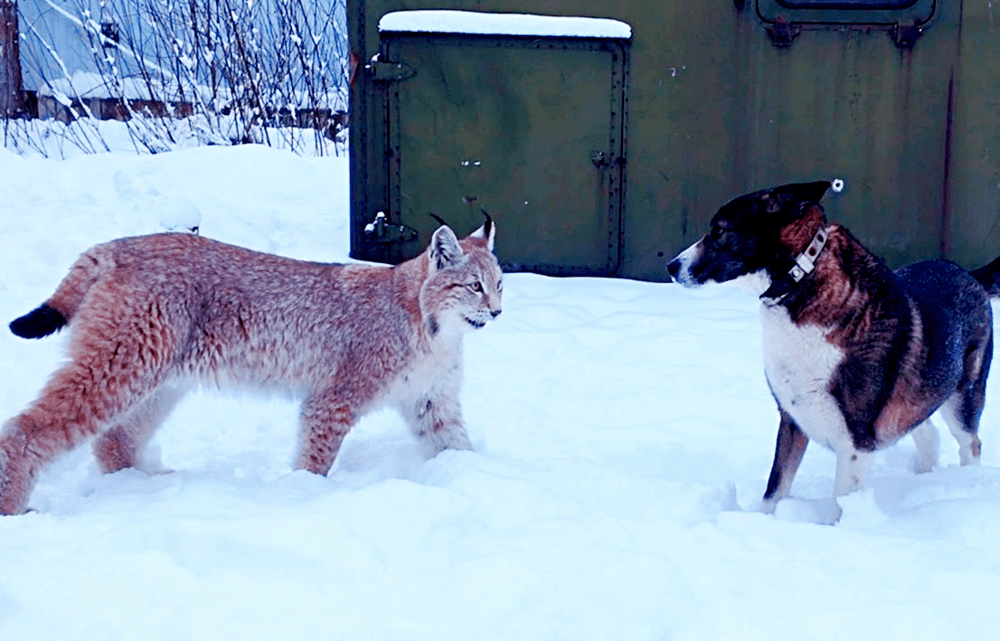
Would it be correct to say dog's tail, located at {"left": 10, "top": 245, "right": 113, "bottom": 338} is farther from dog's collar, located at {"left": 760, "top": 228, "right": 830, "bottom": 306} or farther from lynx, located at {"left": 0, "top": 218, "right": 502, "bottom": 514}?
dog's collar, located at {"left": 760, "top": 228, "right": 830, "bottom": 306}

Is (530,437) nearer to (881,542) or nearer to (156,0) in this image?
(881,542)

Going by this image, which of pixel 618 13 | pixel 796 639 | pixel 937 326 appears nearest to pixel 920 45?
pixel 618 13

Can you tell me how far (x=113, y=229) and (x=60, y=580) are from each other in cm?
522

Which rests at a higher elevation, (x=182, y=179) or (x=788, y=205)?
(x=788, y=205)

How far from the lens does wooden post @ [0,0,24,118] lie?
13.2m

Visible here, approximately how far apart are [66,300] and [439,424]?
5.33 feet

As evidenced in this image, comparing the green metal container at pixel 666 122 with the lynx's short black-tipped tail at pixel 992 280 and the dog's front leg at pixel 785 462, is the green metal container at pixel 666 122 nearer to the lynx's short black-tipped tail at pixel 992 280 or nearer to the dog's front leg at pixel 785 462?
the lynx's short black-tipped tail at pixel 992 280

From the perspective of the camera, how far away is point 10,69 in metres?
13.5

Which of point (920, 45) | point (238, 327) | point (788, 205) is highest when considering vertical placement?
point (920, 45)

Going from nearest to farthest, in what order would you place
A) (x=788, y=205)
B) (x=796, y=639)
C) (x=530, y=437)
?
(x=796, y=639)
(x=788, y=205)
(x=530, y=437)

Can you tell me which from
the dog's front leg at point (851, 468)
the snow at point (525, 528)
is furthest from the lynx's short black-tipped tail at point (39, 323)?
the dog's front leg at point (851, 468)

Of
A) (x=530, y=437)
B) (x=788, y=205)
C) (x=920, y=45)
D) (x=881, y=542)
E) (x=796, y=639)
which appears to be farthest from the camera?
(x=920, y=45)

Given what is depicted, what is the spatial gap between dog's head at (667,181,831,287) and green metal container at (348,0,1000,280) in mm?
3658

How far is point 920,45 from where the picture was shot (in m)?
7.34
